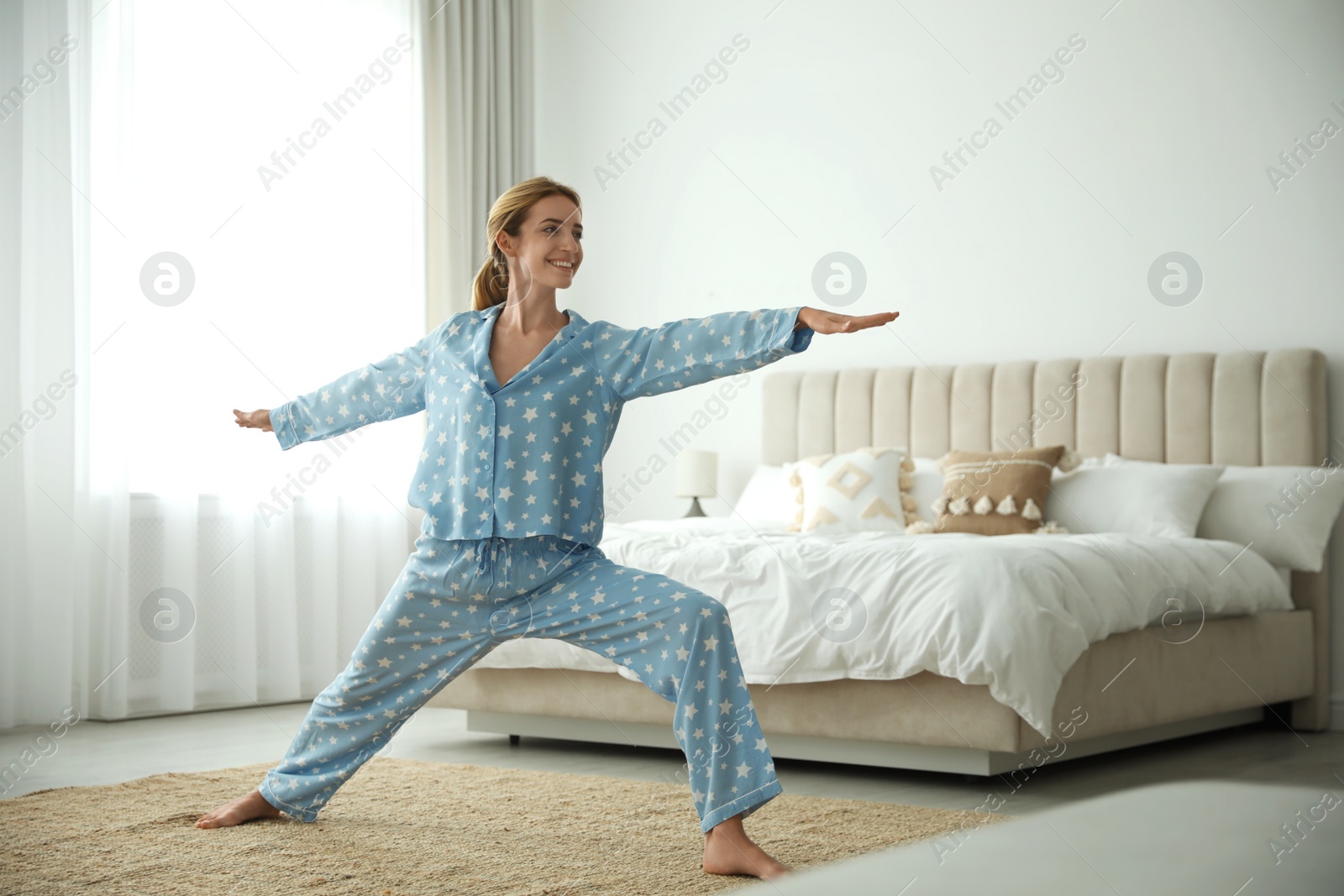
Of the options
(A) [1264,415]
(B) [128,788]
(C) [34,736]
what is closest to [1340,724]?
(A) [1264,415]

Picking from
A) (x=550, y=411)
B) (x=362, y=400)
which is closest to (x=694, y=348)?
(x=550, y=411)

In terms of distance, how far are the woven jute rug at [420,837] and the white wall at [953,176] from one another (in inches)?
108

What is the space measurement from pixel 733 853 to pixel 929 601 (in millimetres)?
1068

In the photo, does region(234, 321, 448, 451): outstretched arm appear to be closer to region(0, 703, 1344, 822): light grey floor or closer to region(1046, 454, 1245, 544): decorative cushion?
region(0, 703, 1344, 822): light grey floor

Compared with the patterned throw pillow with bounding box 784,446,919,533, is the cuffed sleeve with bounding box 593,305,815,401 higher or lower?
higher

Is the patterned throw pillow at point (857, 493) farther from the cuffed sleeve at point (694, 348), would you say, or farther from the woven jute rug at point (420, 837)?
the cuffed sleeve at point (694, 348)

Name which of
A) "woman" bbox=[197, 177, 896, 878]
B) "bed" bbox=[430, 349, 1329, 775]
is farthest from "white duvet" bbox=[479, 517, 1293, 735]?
"woman" bbox=[197, 177, 896, 878]

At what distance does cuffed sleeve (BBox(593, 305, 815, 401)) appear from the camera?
228 centimetres

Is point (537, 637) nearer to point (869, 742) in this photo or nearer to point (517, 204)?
point (517, 204)

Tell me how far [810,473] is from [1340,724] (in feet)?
6.65

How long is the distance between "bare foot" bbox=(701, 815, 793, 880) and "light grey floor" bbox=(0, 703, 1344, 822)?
2.87 feet

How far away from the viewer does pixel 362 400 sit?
274cm

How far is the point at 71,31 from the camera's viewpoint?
4.48 metres

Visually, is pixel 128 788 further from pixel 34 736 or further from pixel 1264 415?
pixel 1264 415
